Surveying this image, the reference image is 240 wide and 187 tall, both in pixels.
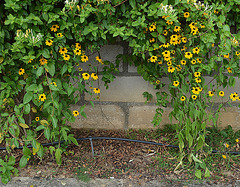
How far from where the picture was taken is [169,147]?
252cm

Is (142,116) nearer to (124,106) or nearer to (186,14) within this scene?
(124,106)

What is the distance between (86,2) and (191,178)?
1.44 metres

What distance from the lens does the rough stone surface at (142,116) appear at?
Answer: 2.71m

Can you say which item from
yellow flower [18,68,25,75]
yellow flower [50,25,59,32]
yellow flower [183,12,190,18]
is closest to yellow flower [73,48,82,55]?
yellow flower [50,25,59,32]

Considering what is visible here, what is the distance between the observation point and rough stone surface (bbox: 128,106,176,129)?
8.87 feet

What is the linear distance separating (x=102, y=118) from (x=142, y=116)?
0.37m

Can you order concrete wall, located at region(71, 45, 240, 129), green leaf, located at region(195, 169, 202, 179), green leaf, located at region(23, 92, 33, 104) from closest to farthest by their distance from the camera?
green leaf, located at region(23, 92, 33, 104) → green leaf, located at region(195, 169, 202, 179) → concrete wall, located at region(71, 45, 240, 129)

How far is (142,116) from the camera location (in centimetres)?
273

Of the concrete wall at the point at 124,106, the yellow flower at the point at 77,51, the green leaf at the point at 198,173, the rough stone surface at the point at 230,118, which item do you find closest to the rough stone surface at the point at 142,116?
the concrete wall at the point at 124,106

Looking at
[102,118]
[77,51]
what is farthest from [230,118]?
[77,51]

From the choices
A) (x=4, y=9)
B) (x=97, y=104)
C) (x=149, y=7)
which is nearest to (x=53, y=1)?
(x=4, y=9)

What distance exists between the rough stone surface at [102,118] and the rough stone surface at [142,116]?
0.09 m

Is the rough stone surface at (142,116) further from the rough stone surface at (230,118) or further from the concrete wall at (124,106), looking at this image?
the rough stone surface at (230,118)

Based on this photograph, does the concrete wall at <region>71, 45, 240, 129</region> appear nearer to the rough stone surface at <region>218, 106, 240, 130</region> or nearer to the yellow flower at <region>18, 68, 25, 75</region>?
the rough stone surface at <region>218, 106, 240, 130</region>
